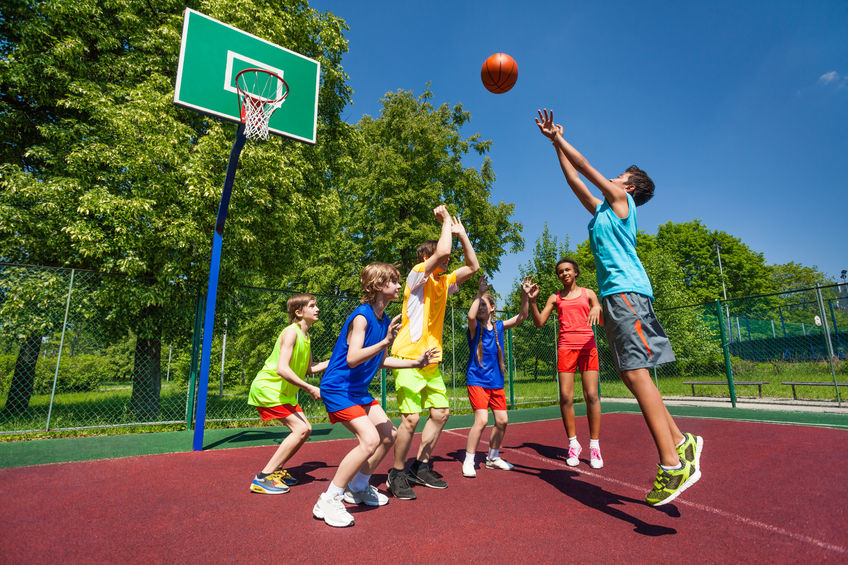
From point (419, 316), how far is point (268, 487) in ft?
6.27

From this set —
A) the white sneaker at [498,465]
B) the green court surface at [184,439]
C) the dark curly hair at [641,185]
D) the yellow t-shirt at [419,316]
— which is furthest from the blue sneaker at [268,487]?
the dark curly hair at [641,185]

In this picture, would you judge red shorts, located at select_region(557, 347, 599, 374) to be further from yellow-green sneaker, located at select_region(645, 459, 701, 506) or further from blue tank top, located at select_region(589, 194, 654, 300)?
yellow-green sneaker, located at select_region(645, 459, 701, 506)

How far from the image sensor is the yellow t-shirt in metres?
3.60

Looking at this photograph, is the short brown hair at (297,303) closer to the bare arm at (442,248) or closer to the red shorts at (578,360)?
the bare arm at (442,248)

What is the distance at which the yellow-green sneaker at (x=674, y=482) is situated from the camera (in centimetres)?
241

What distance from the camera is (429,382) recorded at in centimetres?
373

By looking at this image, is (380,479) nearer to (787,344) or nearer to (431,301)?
(431,301)

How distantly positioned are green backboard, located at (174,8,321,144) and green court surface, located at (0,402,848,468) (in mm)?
4551

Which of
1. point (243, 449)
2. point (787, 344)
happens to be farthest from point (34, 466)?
point (787, 344)

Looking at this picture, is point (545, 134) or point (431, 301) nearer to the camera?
point (545, 134)

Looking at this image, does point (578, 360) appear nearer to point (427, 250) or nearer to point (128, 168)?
point (427, 250)

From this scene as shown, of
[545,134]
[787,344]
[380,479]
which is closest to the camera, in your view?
[545,134]

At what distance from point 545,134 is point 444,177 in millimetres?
18311

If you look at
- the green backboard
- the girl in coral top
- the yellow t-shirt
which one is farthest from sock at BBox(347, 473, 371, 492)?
the green backboard
